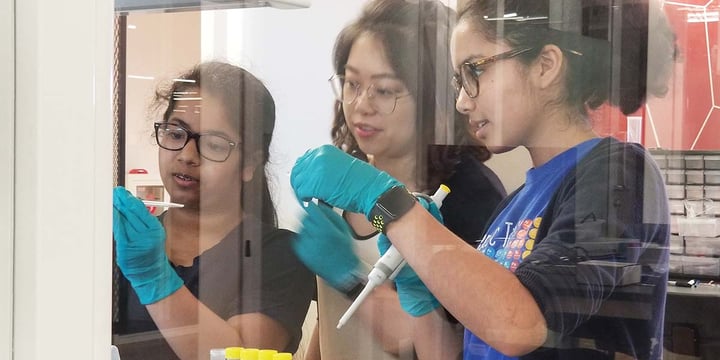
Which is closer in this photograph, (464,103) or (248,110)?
(464,103)

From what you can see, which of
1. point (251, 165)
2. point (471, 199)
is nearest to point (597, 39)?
point (471, 199)

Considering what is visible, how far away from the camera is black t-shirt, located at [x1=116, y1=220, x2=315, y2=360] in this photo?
1.36 metres

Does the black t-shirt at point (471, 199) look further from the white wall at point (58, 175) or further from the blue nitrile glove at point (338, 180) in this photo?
the white wall at point (58, 175)

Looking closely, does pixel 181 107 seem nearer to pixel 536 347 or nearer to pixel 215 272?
pixel 215 272

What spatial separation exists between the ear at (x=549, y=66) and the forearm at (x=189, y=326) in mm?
734

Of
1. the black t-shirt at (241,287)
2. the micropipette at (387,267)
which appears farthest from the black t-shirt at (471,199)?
the black t-shirt at (241,287)

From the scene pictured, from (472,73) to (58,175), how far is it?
0.64m

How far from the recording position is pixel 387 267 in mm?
1214

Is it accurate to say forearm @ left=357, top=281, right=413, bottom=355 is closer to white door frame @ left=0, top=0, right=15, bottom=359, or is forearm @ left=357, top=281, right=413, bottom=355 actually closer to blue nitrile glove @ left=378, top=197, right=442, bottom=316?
blue nitrile glove @ left=378, top=197, right=442, bottom=316

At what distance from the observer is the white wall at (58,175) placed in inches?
25.6

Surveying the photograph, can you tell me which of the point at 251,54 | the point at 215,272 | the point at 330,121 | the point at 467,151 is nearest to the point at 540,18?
the point at 467,151

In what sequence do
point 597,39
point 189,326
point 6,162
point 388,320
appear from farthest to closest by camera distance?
point 189,326, point 388,320, point 597,39, point 6,162

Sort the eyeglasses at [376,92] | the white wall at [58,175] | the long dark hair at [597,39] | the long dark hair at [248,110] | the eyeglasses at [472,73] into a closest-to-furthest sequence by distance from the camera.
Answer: the white wall at [58,175] → the long dark hair at [597,39] → the eyeglasses at [472,73] → the eyeglasses at [376,92] → the long dark hair at [248,110]

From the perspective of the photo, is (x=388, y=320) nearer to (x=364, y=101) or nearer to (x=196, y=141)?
(x=364, y=101)
